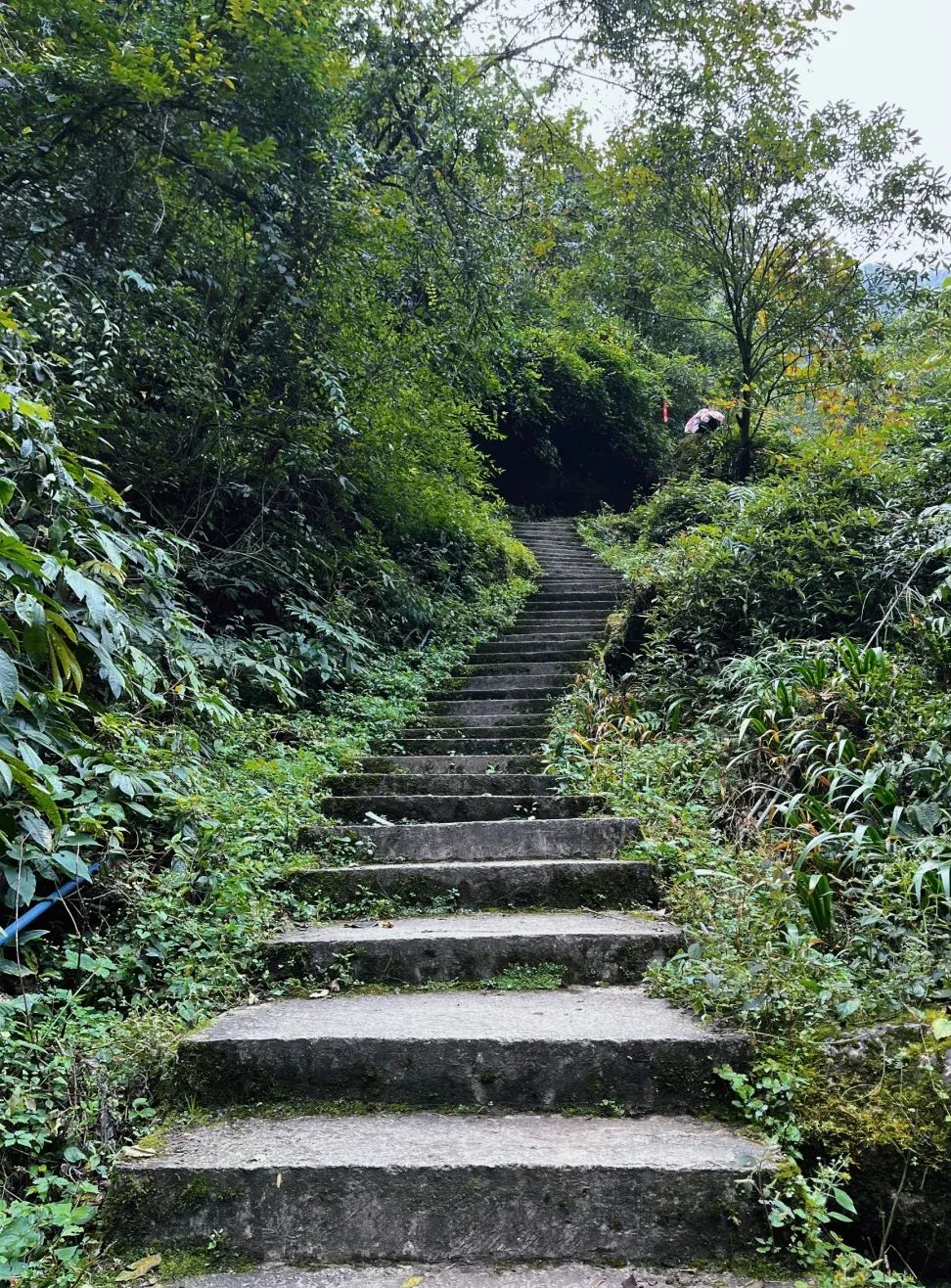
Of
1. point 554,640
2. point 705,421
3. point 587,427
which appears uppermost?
point 705,421

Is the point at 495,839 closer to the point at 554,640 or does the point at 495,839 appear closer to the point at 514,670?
the point at 514,670

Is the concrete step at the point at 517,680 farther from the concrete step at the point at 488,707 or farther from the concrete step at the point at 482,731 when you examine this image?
the concrete step at the point at 482,731

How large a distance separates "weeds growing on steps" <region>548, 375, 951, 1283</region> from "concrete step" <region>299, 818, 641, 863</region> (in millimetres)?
219

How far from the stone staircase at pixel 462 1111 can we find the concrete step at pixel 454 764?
1311mm

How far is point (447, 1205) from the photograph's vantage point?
67.4 inches

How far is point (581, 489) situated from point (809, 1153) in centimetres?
1473

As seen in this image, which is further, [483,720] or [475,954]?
[483,720]

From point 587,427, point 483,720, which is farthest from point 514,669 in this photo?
point 587,427

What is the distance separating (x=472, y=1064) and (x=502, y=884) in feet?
3.50

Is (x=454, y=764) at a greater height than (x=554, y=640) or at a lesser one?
lesser

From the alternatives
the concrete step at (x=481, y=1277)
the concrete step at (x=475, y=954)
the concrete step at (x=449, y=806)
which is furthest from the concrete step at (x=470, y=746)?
the concrete step at (x=481, y=1277)

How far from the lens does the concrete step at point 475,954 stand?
2602mm

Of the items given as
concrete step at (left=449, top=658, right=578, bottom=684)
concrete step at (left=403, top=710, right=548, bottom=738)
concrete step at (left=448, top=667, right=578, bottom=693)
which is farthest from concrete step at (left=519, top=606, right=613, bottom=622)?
concrete step at (left=403, top=710, right=548, bottom=738)

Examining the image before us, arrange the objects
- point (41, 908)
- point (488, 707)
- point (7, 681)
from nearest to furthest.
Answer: point (7, 681)
point (41, 908)
point (488, 707)
